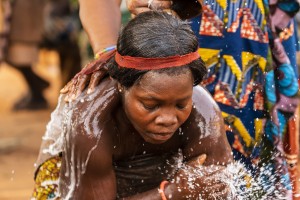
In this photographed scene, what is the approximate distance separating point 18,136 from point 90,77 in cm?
608

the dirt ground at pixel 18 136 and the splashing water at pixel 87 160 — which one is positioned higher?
the splashing water at pixel 87 160

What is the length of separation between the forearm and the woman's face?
46cm

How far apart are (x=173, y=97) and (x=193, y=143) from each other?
330 mm

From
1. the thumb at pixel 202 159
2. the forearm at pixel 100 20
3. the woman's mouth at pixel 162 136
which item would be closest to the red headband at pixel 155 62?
the woman's mouth at pixel 162 136

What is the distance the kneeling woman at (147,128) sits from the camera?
278 cm

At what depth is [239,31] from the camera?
3490 millimetres

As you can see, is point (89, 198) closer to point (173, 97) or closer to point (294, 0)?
point (173, 97)

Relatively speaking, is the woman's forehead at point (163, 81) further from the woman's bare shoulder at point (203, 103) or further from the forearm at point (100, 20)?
the forearm at point (100, 20)

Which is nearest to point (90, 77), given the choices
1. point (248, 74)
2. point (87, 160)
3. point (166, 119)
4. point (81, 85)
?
point (81, 85)

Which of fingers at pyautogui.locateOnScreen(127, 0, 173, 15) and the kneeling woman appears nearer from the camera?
the kneeling woman

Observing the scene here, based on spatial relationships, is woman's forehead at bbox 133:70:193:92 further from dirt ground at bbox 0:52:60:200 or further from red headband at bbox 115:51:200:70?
dirt ground at bbox 0:52:60:200

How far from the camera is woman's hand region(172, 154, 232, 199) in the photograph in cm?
295

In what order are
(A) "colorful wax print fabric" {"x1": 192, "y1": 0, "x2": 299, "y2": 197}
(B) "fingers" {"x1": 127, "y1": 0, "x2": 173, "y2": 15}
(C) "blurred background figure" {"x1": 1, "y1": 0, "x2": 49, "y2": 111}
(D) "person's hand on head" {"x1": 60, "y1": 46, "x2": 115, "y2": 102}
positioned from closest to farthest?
(D) "person's hand on head" {"x1": 60, "y1": 46, "x2": 115, "y2": 102} < (B) "fingers" {"x1": 127, "y1": 0, "x2": 173, "y2": 15} < (A) "colorful wax print fabric" {"x1": 192, "y1": 0, "x2": 299, "y2": 197} < (C) "blurred background figure" {"x1": 1, "y1": 0, "x2": 49, "y2": 111}

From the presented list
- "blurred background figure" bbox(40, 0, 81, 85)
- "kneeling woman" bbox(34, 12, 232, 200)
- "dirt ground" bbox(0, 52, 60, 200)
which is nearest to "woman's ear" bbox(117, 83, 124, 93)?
"kneeling woman" bbox(34, 12, 232, 200)
